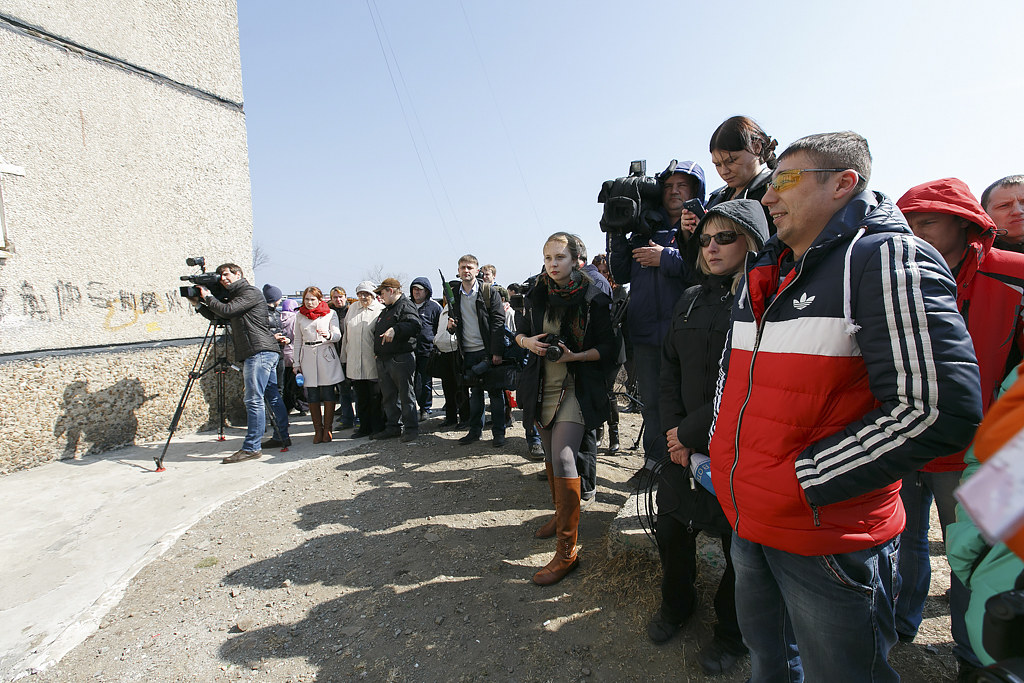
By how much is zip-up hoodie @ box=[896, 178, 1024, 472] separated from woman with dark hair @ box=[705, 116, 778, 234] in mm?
655

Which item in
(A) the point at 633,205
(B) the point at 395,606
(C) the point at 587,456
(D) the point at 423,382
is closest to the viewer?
(B) the point at 395,606

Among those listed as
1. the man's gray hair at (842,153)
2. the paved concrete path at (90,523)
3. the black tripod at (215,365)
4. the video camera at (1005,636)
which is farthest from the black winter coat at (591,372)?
the black tripod at (215,365)

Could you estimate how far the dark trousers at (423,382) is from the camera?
A: 6915 millimetres

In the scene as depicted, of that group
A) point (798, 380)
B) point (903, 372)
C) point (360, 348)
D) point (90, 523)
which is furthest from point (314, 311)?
point (903, 372)

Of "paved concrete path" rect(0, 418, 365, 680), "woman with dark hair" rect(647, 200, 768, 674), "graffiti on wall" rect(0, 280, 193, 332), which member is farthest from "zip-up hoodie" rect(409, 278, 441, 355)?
"woman with dark hair" rect(647, 200, 768, 674)

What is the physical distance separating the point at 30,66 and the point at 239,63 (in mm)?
2456

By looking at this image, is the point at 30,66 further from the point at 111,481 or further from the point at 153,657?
the point at 153,657

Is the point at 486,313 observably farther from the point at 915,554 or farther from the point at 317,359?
the point at 915,554

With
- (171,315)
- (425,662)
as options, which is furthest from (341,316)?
(425,662)

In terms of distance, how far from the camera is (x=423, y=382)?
7156 millimetres

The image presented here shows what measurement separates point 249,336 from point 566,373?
393cm

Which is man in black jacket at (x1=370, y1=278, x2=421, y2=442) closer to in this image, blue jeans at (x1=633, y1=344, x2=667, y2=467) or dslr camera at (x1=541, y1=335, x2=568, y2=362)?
dslr camera at (x1=541, y1=335, x2=568, y2=362)

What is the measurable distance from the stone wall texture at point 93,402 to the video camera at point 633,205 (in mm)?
5467

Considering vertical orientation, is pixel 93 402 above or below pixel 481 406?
above
